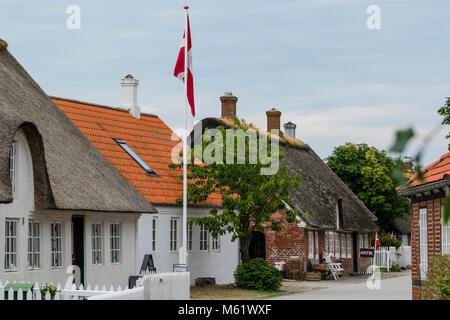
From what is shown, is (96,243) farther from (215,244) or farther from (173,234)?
(215,244)

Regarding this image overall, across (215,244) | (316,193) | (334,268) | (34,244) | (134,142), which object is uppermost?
(134,142)

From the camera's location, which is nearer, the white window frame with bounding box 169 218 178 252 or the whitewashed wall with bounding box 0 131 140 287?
the whitewashed wall with bounding box 0 131 140 287

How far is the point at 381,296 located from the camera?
26.2 meters

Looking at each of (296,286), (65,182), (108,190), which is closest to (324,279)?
(296,286)

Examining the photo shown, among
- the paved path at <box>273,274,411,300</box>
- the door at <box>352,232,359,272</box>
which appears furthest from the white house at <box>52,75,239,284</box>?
the door at <box>352,232,359,272</box>

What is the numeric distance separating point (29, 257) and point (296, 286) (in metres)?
13.7

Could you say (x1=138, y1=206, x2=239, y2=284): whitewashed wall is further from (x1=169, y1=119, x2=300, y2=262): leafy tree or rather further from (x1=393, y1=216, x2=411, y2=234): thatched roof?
(x1=393, y1=216, x2=411, y2=234): thatched roof

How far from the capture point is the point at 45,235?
22531mm

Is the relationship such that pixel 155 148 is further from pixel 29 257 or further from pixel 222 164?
pixel 29 257

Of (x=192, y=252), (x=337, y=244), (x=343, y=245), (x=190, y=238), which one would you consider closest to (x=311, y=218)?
(x=337, y=244)

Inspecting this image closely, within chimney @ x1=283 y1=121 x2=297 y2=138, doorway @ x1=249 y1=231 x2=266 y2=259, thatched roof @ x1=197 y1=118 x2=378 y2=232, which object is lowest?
doorway @ x1=249 y1=231 x2=266 y2=259

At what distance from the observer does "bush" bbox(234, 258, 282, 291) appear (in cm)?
2928

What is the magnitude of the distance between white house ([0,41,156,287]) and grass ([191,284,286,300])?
2597 millimetres

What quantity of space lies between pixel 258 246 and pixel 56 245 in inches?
693
